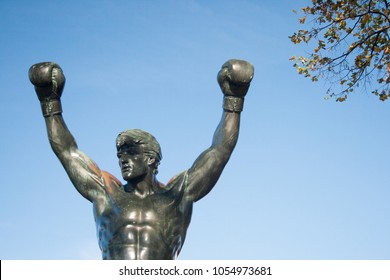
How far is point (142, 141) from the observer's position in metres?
5.92

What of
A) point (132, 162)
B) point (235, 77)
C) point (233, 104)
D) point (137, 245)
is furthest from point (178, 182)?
point (235, 77)

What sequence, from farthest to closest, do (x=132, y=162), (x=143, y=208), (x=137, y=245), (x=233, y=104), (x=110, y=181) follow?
(x=233, y=104)
(x=110, y=181)
(x=132, y=162)
(x=143, y=208)
(x=137, y=245)

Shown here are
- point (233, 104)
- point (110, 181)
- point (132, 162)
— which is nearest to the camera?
point (132, 162)

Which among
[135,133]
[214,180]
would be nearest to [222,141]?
[214,180]

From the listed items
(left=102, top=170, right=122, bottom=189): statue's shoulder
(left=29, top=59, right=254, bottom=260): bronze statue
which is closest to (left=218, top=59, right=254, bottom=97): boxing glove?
(left=29, top=59, right=254, bottom=260): bronze statue

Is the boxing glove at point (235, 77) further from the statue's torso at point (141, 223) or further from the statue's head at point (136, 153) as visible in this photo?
the statue's torso at point (141, 223)

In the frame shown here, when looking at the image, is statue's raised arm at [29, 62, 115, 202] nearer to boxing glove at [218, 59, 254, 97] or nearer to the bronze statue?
the bronze statue

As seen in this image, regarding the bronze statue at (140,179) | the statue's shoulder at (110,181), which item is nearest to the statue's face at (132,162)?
the bronze statue at (140,179)

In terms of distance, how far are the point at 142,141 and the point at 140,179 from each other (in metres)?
0.35

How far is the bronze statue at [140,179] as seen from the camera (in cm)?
562

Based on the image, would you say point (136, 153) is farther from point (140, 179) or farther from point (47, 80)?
point (47, 80)

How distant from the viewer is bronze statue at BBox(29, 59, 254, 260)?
5.62m
